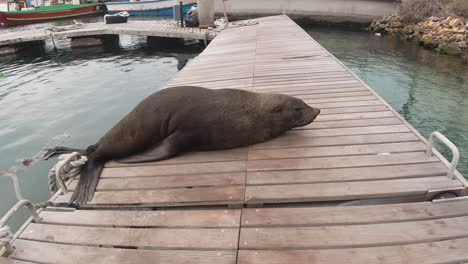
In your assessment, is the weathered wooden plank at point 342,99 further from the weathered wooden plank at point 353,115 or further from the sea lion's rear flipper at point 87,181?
the sea lion's rear flipper at point 87,181

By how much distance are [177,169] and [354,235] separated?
1.72 metres

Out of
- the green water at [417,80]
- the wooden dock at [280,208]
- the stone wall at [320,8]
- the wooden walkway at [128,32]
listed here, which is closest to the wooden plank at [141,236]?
the wooden dock at [280,208]

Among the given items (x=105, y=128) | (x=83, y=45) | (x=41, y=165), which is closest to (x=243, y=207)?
Answer: (x=41, y=165)

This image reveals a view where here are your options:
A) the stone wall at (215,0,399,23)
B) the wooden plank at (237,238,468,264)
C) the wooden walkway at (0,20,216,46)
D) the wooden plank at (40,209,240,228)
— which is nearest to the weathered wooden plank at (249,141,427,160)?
the wooden plank at (40,209,240,228)

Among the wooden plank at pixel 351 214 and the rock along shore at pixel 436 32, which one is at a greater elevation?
the rock along shore at pixel 436 32

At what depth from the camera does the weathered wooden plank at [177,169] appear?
10.7 feet

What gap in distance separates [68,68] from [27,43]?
6.01 m

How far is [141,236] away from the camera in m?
2.45

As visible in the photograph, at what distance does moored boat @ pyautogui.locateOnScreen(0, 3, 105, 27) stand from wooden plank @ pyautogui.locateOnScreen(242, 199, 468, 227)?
33513 millimetres

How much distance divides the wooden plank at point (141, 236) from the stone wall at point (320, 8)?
22.9 meters

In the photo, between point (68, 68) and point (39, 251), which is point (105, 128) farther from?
point (68, 68)

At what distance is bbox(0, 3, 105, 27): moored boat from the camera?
1138 inches

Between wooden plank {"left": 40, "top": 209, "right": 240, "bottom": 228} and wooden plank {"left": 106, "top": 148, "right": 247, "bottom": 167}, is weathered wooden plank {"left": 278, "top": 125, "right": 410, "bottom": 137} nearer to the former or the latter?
wooden plank {"left": 106, "top": 148, "right": 247, "bottom": 167}

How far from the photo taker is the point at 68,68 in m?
14.0
